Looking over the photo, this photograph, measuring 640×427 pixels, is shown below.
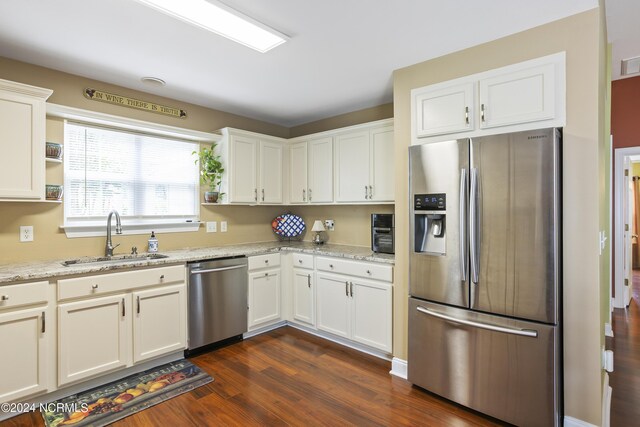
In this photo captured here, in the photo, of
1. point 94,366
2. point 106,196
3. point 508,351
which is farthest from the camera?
point 106,196

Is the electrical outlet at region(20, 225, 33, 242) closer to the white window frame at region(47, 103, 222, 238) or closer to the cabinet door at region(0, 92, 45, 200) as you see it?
the white window frame at region(47, 103, 222, 238)

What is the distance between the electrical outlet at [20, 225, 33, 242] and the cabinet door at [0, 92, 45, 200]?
377 mm

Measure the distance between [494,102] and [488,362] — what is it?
5.68ft

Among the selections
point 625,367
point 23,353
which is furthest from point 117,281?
point 625,367

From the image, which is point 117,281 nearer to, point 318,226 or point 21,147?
point 21,147

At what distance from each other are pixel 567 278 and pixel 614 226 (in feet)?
11.4

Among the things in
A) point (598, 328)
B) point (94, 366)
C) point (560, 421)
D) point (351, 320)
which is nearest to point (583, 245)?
point (598, 328)

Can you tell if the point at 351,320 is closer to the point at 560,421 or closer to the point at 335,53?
the point at 560,421

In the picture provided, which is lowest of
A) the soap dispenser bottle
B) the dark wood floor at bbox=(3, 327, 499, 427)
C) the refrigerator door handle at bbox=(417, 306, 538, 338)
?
the dark wood floor at bbox=(3, 327, 499, 427)

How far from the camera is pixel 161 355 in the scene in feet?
9.30

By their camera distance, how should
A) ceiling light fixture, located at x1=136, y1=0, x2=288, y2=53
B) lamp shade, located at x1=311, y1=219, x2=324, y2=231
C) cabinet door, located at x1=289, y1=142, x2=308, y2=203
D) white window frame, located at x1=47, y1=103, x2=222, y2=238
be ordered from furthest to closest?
cabinet door, located at x1=289, y1=142, x2=308, y2=203, lamp shade, located at x1=311, y1=219, x2=324, y2=231, white window frame, located at x1=47, y1=103, x2=222, y2=238, ceiling light fixture, located at x1=136, y1=0, x2=288, y2=53

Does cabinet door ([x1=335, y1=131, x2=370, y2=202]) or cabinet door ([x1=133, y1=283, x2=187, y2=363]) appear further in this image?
cabinet door ([x1=335, y1=131, x2=370, y2=202])

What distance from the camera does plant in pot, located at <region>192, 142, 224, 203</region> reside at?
3732 millimetres

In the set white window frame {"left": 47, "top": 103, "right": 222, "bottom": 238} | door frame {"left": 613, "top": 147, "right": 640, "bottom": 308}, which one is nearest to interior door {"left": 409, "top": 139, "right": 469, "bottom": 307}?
white window frame {"left": 47, "top": 103, "right": 222, "bottom": 238}
